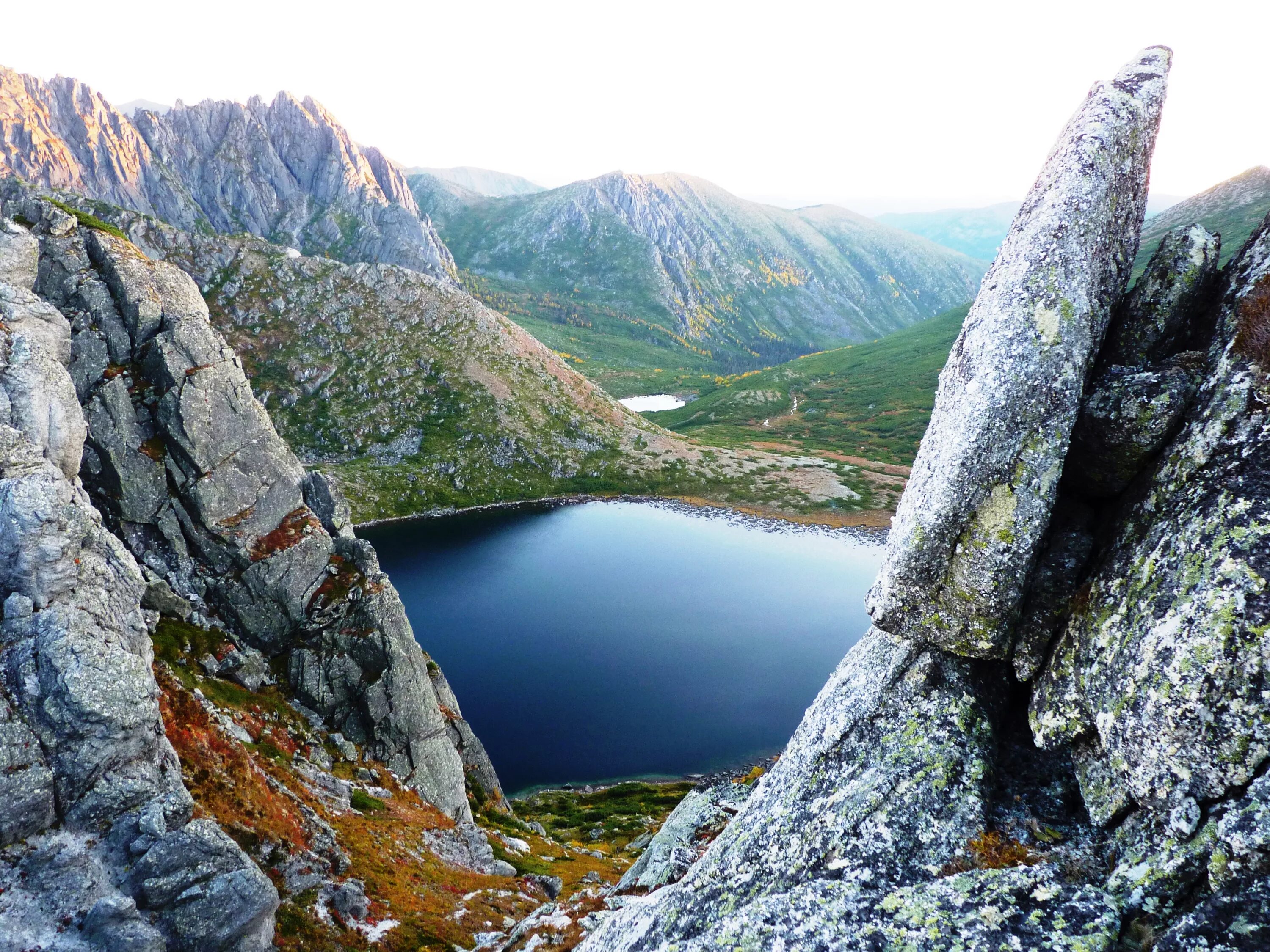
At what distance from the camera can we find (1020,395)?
42.4ft

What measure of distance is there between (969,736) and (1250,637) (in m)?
5.71

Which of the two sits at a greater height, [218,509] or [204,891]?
[218,509]

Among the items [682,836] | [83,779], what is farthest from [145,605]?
[682,836]

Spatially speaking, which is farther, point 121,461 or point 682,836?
point 121,461

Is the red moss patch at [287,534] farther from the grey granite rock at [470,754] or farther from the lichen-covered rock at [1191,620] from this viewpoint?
the lichen-covered rock at [1191,620]

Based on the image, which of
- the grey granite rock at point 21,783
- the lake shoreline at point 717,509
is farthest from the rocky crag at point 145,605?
the lake shoreline at point 717,509

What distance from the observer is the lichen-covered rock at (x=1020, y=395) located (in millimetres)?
12742

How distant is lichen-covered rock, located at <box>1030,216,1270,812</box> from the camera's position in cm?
844

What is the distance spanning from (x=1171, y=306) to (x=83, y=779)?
109ft

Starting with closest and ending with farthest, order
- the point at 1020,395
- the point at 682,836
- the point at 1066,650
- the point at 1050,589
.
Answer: the point at 1066,650, the point at 1050,589, the point at 1020,395, the point at 682,836

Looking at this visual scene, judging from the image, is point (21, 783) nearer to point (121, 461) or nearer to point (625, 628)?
point (121, 461)

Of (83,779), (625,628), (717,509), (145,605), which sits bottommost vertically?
(625,628)

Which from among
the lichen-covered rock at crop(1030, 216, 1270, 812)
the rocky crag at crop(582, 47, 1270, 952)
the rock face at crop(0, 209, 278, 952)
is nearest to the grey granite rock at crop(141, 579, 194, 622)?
the rock face at crop(0, 209, 278, 952)

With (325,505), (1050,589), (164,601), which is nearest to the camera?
(1050,589)
